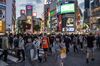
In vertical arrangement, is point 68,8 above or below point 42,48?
above

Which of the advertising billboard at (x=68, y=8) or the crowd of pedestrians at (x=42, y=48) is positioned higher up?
the advertising billboard at (x=68, y=8)

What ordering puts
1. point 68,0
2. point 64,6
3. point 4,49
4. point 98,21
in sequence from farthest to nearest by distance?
point 68,0 < point 64,6 < point 98,21 < point 4,49

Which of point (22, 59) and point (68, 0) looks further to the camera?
point (68, 0)

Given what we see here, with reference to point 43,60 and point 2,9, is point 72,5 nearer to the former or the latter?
point 2,9

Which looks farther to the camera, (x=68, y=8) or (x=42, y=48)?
(x=68, y=8)

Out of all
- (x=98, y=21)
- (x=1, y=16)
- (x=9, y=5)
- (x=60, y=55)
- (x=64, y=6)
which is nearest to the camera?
(x=60, y=55)

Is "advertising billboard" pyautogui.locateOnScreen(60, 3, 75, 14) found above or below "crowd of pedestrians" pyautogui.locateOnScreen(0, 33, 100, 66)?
above

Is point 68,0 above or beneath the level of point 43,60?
above

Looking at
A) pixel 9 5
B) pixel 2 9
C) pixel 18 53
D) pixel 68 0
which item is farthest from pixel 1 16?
pixel 68 0

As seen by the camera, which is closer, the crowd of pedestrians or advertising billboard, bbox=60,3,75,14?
the crowd of pedestrians

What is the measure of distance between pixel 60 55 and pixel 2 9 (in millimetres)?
50229

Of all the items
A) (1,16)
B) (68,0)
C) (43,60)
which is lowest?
(43,60)

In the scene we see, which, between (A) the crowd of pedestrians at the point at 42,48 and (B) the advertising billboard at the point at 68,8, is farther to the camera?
(B) the advertising billboard at the point at 68,8

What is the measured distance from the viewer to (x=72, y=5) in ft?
553
